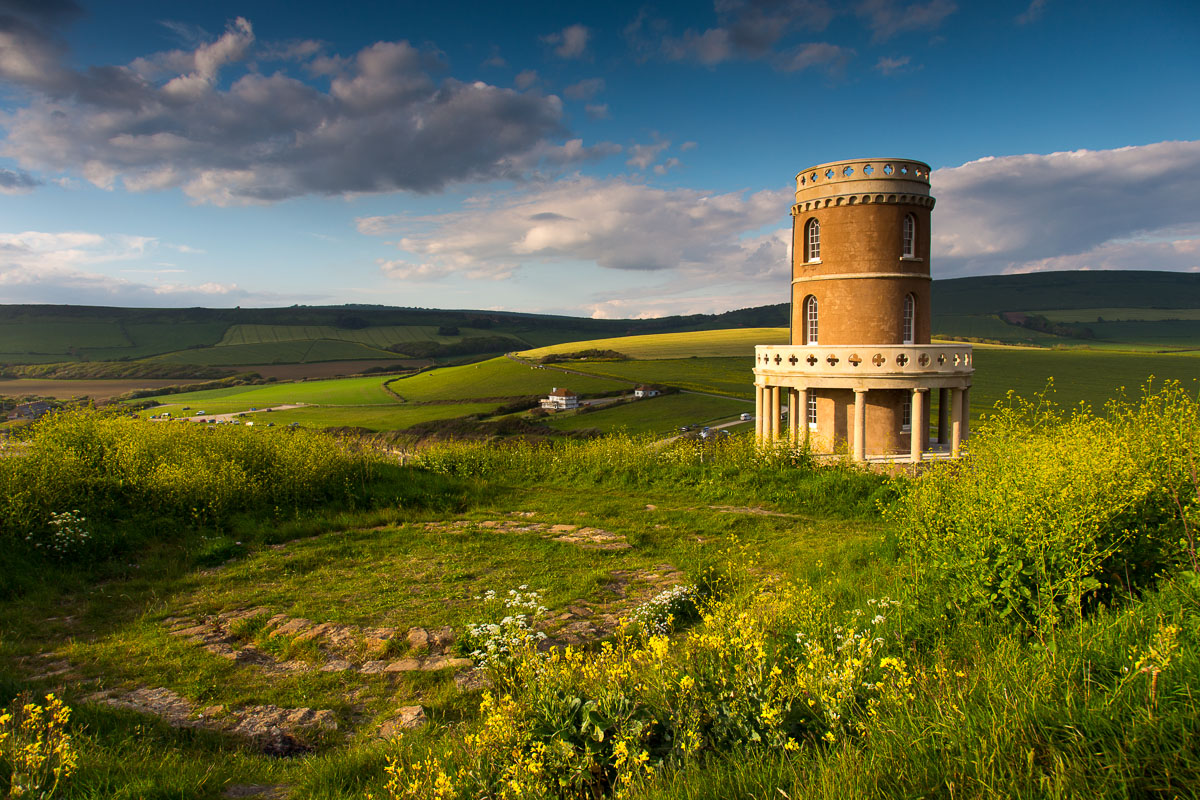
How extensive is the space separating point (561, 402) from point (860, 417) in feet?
161

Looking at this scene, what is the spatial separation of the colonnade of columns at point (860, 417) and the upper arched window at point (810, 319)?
81.4 inches

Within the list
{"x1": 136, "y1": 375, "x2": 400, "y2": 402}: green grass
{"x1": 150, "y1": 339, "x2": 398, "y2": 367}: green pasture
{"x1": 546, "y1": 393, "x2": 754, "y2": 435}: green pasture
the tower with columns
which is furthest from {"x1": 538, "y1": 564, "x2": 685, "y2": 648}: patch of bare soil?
{"x1": 150, "y1": 339, "x2": 398, "y2": 367}: green pasture

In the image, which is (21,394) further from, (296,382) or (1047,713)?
(1047,713)

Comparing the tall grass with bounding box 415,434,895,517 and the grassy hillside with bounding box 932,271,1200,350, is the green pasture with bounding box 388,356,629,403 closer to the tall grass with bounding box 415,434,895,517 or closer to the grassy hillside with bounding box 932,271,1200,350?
the tall grass with bounding box 415,434,895,517

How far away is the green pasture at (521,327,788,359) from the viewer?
109 m

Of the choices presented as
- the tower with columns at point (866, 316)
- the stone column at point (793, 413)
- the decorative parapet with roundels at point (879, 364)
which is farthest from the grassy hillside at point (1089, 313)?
the decorative parapet with roundels at point (879, 364)

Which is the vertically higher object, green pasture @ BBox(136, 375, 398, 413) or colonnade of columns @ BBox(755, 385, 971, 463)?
colonnade of columns @ BBox(755, 385, 971, 463)

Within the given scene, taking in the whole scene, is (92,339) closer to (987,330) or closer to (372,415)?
(372,415)

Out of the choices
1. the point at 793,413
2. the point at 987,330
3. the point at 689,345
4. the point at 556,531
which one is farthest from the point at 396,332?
the point at 556,531

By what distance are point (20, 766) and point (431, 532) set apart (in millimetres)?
9250

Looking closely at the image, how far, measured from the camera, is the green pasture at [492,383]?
270 ft

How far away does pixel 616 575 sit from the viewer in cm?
1063

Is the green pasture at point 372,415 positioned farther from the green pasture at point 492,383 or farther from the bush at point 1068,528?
the bush at point 1068,528

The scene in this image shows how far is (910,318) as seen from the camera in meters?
23.4
